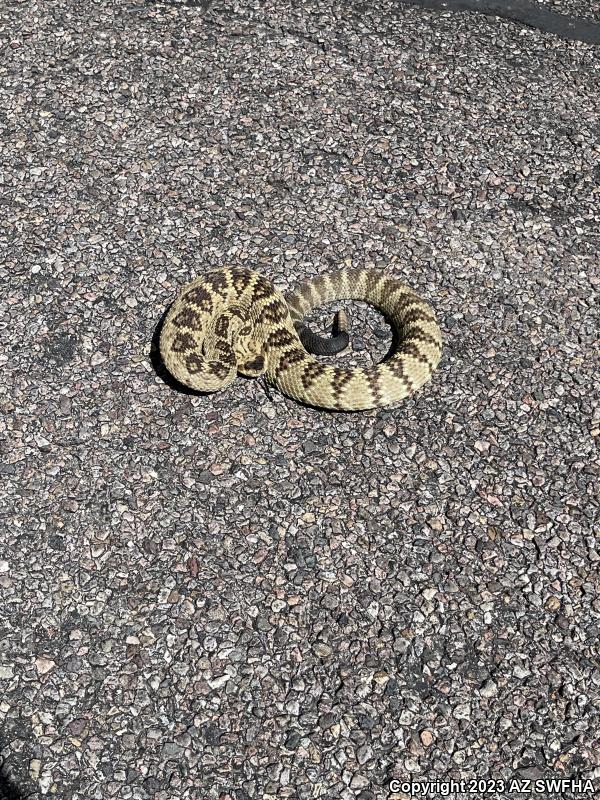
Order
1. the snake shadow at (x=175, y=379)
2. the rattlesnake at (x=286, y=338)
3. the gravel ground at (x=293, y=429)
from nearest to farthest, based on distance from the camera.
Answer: the gravel ground at (x=293, y=429)
the rattlesnake at (x=286, y=338)
the snake shadow at (x=175, y=379)

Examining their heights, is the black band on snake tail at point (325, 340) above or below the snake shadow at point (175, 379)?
above

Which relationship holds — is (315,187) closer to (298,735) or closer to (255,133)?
(255,133)

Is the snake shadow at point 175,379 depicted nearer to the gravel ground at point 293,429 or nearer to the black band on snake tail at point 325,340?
the gravel ground at point 293,429

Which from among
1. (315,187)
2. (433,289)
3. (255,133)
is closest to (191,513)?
(433,289)

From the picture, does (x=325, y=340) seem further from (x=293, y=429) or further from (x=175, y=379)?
(x=175, y=379)

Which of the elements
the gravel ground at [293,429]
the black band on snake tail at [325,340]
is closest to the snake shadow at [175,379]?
the gravel ground at [293,429]
